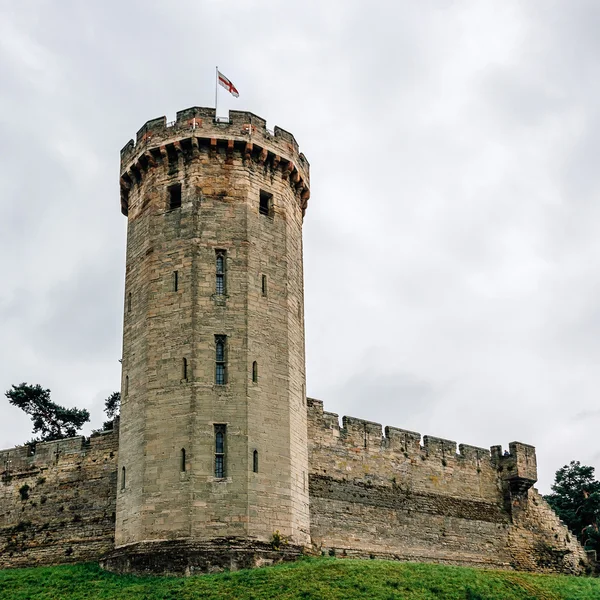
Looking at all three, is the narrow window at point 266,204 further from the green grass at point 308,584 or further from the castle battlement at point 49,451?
the green grass at point 308,584

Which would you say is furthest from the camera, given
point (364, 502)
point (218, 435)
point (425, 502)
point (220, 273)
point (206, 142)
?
point (425, 502)

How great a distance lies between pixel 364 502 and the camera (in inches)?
1254

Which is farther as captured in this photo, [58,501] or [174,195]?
[58,501]

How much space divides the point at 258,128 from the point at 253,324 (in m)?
6.52

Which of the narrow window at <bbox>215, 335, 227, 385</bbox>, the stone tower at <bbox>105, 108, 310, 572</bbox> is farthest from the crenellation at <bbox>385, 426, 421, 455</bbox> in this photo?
the narrow window at <bbox>215, 335, 227, 385</bbox>

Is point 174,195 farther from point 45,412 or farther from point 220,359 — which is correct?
point 45,412

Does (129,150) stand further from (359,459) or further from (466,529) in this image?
(466,529)

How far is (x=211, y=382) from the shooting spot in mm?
26844

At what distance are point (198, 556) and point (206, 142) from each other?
40.8ft

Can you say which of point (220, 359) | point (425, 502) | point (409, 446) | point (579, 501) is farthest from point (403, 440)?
point (579, 501)

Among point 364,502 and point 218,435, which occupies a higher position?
point 218,435

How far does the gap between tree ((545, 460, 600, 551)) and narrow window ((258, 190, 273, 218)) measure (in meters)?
25.9

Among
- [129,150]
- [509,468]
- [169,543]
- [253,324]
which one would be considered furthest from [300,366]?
[509,468]

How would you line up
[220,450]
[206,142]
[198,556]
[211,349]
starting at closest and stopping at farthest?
[198,556] < [220,450] < [211,349] < [206,142]
